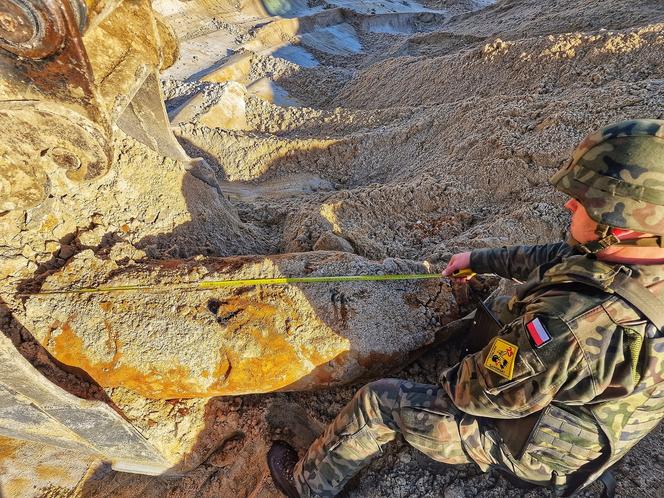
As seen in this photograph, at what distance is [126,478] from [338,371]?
1.56 m

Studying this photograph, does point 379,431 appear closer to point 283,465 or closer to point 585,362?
point 283,465

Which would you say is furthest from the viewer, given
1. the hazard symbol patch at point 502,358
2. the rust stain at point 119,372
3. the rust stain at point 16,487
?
the rust stain at point 16,487

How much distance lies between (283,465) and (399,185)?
2457 millimetres

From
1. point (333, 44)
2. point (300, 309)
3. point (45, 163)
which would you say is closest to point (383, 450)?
point (300, 309)

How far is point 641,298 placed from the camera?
4.37 feet

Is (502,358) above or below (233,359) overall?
below

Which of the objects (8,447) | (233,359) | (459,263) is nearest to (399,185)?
(459,263)

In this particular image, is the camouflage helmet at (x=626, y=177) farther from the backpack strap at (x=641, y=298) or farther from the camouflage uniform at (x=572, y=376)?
the backpack strap at (x=641, y=298)

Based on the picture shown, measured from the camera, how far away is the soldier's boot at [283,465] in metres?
2.15

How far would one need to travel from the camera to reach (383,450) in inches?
84.3

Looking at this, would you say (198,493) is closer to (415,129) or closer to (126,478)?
(126,478)

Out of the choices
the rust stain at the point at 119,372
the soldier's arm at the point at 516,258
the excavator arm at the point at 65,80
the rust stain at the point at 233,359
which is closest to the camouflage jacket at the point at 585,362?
the soldier's arm at the point at 516,258

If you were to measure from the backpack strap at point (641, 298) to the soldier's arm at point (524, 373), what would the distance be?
0.21 metres

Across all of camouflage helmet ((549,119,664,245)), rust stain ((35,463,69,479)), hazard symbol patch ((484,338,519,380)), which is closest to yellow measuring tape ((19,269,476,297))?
hazard symbol patch ((484,338,519,380))
